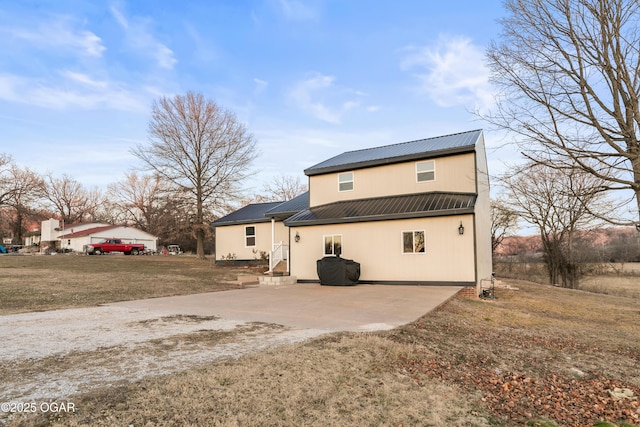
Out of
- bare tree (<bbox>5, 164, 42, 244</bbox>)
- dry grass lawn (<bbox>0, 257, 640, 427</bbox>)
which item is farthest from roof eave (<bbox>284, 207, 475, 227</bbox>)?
bare tree (<bbox>5, 164, 42, 244</bbox>)

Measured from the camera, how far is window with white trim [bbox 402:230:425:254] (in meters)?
13.5

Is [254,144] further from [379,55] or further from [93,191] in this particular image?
[93,191]

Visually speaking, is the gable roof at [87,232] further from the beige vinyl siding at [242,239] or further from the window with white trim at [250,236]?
the window with white trim at [250,236]

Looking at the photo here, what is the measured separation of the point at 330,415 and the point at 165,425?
1.35 m

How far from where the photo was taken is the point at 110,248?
34.9 m

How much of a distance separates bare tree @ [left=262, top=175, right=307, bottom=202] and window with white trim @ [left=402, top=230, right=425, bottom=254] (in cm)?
3324

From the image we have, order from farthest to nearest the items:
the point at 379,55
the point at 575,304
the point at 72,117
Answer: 1. the point at 72,117
2. the point at 379,55
3. the point at 575,304

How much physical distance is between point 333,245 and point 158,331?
9807 mm

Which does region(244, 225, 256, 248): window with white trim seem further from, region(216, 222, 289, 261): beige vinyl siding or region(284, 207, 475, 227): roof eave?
region(284, 207, 475, 227): roof eave

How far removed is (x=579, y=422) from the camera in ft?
11.3

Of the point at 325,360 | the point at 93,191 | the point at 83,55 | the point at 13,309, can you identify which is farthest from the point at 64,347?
the point at 93,191

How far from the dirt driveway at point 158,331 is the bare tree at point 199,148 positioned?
1861cm

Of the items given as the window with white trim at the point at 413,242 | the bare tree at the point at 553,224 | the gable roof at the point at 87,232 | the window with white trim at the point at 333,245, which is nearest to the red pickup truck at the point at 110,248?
the gable roof at the point at 87,232

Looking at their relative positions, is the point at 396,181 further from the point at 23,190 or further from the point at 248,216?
the point at 23,190
